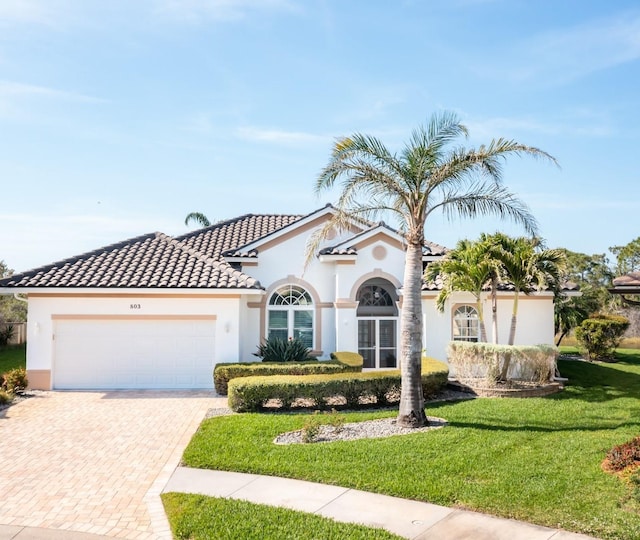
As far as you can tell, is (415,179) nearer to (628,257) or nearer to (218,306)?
(218,306)

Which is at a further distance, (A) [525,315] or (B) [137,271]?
(A) [525,315]

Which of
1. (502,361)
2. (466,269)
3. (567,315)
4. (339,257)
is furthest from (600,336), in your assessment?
(339,257)

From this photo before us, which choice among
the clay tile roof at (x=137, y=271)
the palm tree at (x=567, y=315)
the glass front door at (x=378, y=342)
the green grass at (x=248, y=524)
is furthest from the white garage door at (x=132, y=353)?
the palm tree at (x=567, y=315)

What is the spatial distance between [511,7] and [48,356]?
16569mm

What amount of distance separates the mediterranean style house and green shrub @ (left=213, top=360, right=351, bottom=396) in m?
1.54

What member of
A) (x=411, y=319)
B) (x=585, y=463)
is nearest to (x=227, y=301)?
(x=411, y=319)

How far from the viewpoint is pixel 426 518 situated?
706cm

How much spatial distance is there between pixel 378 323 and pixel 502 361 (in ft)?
18.8

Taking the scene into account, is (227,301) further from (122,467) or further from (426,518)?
(426,518)

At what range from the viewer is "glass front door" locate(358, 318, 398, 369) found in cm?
2081

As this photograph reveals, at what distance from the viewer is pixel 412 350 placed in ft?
39.8

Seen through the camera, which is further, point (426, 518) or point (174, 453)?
point (174, 453)

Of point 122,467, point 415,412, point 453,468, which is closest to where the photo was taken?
point 453,468

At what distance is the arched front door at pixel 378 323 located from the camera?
68.3 ft
